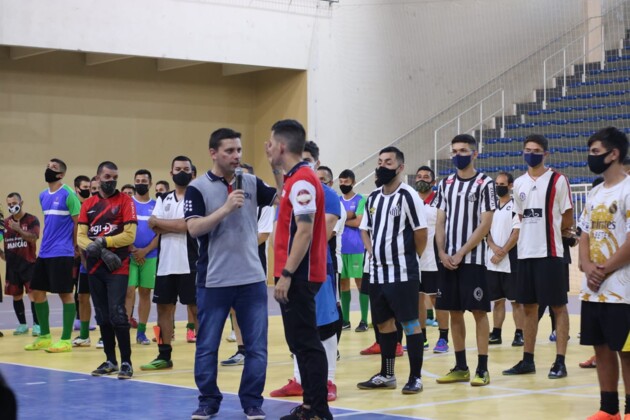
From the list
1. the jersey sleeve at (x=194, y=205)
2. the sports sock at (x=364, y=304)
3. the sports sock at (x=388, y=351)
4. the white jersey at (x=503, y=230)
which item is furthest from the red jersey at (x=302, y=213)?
the sports sock at (x=364, y=304)

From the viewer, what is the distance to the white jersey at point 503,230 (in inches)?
419

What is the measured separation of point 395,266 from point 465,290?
28.3 inches

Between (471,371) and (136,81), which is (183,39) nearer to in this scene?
(136,81)

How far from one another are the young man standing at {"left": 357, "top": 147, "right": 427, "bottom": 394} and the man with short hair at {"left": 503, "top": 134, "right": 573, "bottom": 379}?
48.3 inches

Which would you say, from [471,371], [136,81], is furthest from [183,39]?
[471,371]

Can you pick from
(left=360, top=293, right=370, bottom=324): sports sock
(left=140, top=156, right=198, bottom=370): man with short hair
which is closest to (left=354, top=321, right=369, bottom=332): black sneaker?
(left=360, top=293, right=370, bottom=324): sports sock

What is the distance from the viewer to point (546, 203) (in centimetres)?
835

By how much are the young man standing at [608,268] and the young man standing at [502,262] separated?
4.14 m

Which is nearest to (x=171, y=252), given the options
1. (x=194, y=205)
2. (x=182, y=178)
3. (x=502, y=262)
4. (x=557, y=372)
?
(x=182, y=178)

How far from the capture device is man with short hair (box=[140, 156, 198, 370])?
9227 millimetres

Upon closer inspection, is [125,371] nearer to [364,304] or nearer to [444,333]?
[444,333]

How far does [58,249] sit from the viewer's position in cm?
1056

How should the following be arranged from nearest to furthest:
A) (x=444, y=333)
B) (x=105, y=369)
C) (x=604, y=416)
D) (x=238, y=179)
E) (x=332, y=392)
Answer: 1. (x=604, y=416)
2. (x=238, y=179)
3. (x=332, y=392)
4. (x=105, y=369)
5. (x=444, y=333)

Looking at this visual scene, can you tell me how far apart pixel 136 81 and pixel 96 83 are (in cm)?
100
